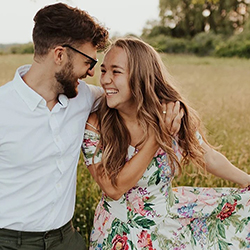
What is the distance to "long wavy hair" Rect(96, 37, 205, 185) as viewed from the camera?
2.54 m

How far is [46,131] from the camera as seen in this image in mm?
2250

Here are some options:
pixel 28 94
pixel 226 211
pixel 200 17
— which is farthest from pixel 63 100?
pixel 200 17

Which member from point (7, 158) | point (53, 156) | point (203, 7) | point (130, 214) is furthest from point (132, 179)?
point (203, 7)

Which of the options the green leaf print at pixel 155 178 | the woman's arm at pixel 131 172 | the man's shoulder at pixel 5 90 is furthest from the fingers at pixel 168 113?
the man's shoulder at pixel 5 90

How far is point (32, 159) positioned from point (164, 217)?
89 centimetres

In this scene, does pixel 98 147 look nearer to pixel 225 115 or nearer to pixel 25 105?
pixel 25 105

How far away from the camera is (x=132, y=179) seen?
245cm

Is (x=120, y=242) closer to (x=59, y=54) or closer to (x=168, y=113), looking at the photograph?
(x=168, y=113)

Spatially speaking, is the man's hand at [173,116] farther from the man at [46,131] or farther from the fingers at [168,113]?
the man at [46,131]

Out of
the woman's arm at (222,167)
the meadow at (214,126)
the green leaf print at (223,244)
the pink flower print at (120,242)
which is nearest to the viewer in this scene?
the pink flower print at (120,242)

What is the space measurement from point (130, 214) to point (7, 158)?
2.64 ft

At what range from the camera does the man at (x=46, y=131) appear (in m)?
2.19

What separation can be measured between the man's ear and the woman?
0.96ft

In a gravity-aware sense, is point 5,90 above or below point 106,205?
above
